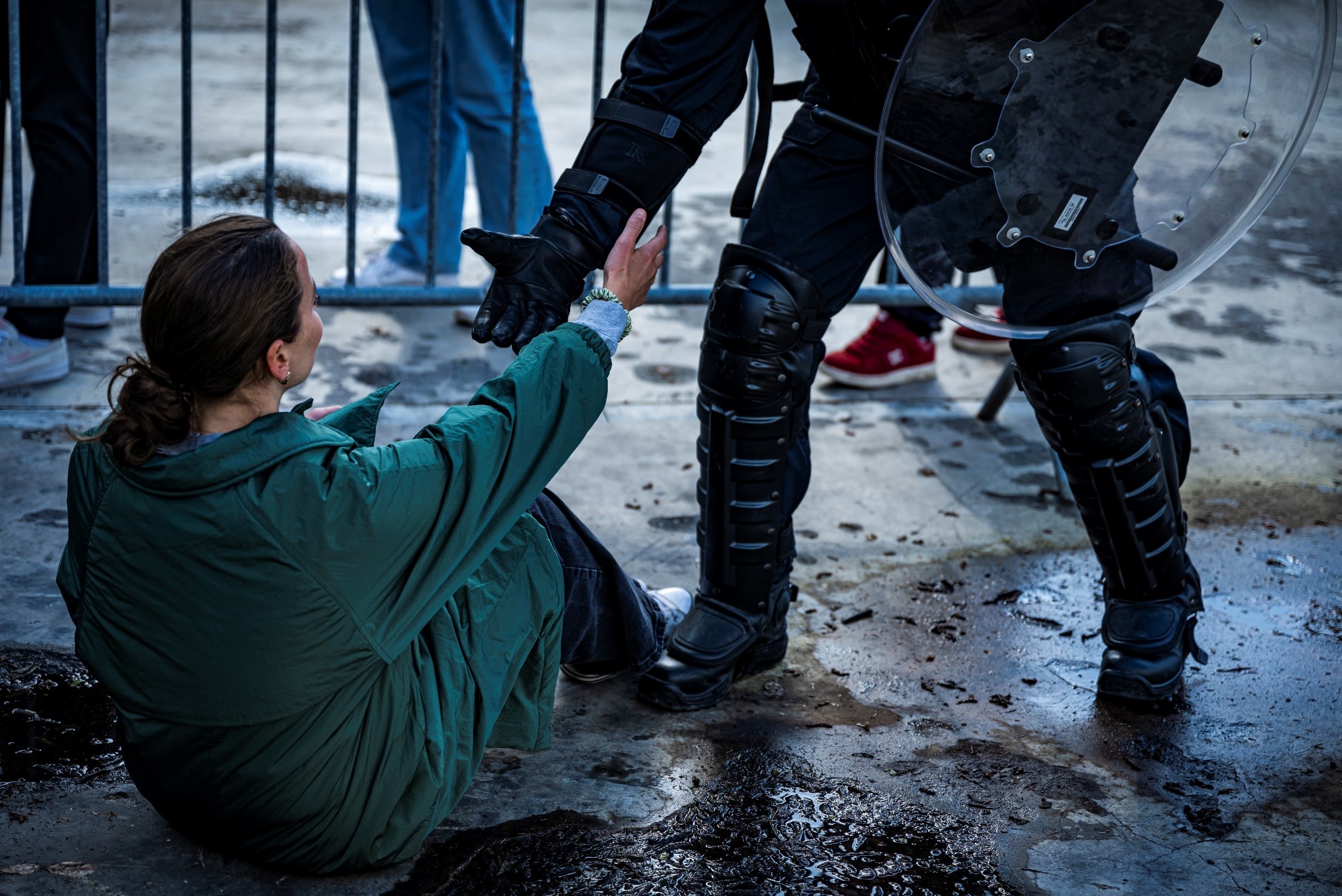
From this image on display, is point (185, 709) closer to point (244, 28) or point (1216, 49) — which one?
point (1216, 49)

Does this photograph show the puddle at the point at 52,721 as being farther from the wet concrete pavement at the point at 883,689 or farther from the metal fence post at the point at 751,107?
the metal fence post at the point at 751,107

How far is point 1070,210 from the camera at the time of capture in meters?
2.26

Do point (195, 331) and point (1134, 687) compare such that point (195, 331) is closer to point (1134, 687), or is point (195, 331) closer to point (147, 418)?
point (147, 418)

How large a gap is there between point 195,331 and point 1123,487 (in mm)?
1654

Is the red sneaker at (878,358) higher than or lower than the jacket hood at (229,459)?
lower

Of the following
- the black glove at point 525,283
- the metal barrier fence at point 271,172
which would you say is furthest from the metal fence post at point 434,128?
the black glove at point 525,283

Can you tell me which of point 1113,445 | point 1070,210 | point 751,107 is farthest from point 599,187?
point 751,107

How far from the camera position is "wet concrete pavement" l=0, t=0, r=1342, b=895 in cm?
196

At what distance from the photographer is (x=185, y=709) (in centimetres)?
172

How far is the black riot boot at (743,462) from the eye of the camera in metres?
2.33

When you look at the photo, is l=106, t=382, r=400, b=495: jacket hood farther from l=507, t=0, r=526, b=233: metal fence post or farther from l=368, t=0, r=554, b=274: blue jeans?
l=368, t=0, r=554, b=274: blue jeans

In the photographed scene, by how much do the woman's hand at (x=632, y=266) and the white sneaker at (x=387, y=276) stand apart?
8.19ft

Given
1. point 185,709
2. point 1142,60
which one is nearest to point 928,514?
point 1142,60

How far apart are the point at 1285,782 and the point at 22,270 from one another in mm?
3192
